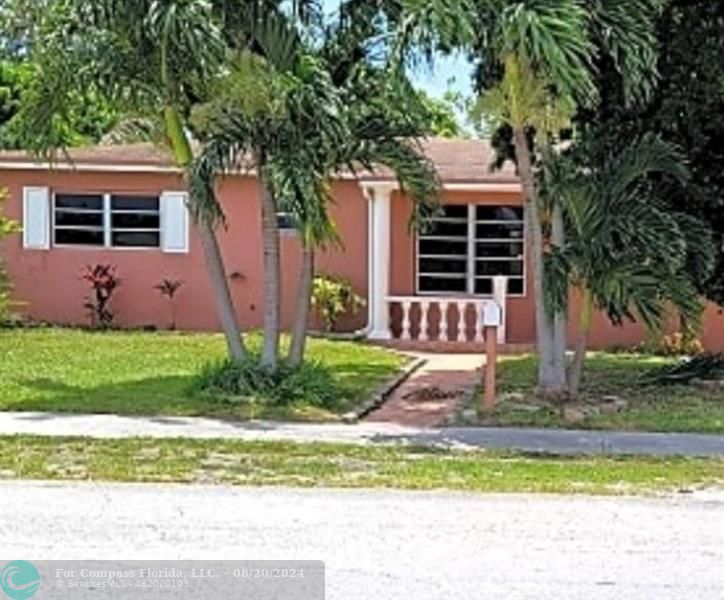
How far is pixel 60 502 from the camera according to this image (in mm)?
8742

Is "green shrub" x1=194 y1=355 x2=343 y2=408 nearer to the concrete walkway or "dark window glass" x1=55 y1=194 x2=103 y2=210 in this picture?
the concrete walkway

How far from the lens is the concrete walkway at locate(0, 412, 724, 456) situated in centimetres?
1175

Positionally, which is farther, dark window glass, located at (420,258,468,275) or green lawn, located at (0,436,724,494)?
dark window glass, located at (420,258,468,275)

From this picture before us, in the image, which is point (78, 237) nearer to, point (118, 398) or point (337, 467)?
point (118, 398)

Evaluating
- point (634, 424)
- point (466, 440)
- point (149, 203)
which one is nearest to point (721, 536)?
point (466, 440)

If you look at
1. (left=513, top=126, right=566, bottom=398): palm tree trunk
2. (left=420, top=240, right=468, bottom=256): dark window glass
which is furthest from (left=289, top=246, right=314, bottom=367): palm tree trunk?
(left=420, top=240, right=468, bottom=256): dark window glass

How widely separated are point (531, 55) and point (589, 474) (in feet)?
15.0

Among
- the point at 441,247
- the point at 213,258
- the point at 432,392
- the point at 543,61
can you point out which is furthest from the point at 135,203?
the point at 543,61

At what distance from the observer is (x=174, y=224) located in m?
23.0

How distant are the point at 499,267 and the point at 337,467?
1279 cm

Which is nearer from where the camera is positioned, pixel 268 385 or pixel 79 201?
pixel 268 385

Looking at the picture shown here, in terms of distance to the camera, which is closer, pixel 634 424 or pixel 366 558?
pixel 366 558

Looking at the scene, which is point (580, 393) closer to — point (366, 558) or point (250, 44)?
point (250, 44)

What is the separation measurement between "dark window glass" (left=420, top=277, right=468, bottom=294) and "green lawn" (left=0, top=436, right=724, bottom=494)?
11457 mm
